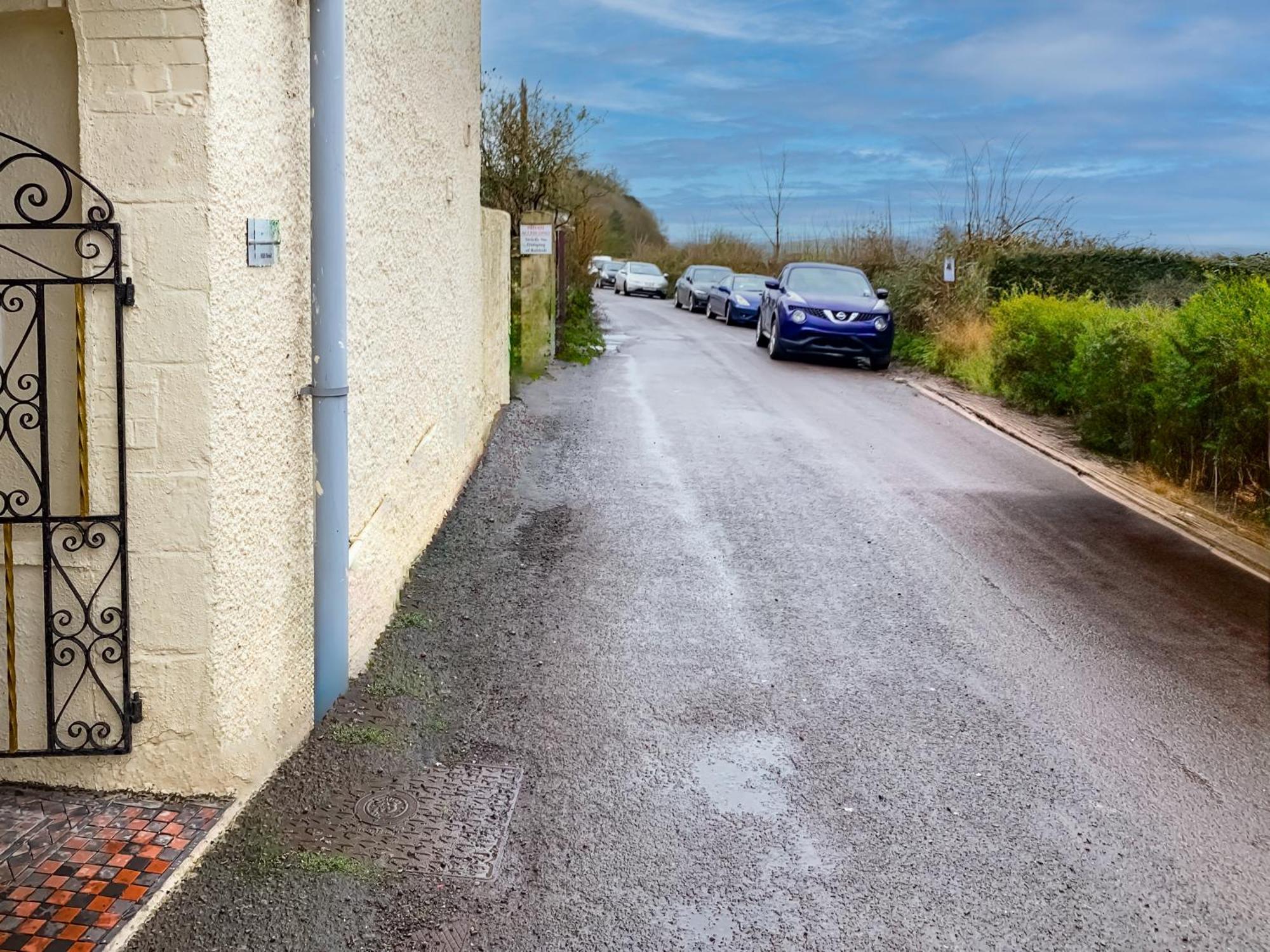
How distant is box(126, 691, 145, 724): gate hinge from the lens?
402 centimetres

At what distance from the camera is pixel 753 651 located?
6020mm

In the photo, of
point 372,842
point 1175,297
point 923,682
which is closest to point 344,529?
point 372,842

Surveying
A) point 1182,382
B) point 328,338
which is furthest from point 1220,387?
point 328,338

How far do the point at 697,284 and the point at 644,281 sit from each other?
904 cm

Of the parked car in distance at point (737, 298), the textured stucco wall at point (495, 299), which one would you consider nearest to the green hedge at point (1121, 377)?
the textured stucco wall at point (495, 299)

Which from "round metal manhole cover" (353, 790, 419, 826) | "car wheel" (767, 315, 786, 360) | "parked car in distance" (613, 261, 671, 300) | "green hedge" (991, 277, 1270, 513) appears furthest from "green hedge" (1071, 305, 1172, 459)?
"parked car in distance" (613, 261, 671, 300)

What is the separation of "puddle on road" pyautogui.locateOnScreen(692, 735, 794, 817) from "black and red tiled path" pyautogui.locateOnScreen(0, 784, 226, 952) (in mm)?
1798

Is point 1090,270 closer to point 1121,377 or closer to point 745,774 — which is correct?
point 1121,377

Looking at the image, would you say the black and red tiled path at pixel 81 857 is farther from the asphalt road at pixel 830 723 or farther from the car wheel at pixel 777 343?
the car wheel at pixel 777 343

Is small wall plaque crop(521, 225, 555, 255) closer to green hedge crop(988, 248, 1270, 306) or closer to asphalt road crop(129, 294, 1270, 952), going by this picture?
asphalt road crop(129, 294, 1270, 952)

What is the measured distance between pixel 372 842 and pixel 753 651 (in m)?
2.57

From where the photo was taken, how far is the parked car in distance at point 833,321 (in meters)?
18.6

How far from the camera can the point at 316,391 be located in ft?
15.3

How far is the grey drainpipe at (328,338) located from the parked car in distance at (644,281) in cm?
3855
